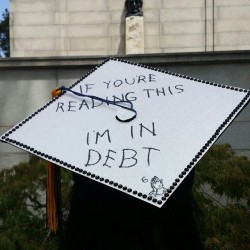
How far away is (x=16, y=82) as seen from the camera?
5582mm

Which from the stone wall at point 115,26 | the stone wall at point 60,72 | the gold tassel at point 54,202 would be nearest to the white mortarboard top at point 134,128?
the gold tassel at point 54,202

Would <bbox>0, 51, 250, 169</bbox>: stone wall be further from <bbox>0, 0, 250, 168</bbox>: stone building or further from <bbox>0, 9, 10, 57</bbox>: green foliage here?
<bbox>0, 9, 10, 57</bbox>: green foliage

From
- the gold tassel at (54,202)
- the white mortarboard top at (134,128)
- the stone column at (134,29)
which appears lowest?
the gold tassel at (54,202)

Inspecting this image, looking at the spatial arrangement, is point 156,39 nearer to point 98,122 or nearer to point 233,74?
point 233,74

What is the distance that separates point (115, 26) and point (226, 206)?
606 centimetres

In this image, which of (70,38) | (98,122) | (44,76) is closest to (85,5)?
(70,38)

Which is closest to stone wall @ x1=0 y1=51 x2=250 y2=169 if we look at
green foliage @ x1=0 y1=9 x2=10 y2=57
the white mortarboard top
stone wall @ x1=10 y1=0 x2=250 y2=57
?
the white mortarboard top

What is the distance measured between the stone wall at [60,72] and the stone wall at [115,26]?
3.35m

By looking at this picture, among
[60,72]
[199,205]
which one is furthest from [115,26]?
[199,205]

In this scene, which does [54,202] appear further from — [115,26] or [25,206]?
[115,26]

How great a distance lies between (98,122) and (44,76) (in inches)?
141

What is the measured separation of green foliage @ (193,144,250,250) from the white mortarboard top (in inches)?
45.4

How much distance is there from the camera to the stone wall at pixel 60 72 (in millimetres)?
5422

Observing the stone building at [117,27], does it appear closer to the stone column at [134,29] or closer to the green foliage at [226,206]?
the stone column at [134,29]
